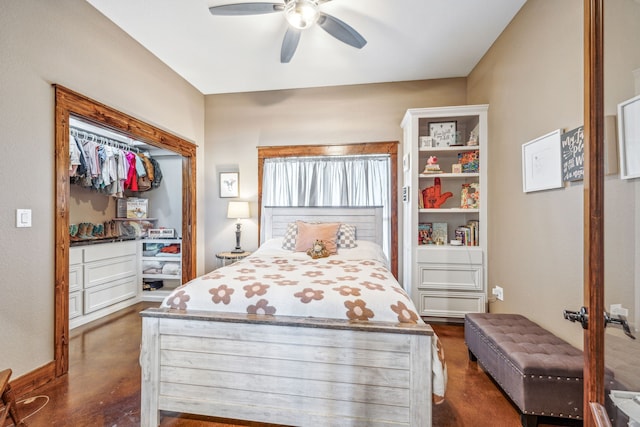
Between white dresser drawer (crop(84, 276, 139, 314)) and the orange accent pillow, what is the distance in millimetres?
2331

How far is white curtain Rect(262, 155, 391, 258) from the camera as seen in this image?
3.50 metres

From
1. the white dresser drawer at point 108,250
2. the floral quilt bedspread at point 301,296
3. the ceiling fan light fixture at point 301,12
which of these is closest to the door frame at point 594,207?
the floral quilt bedspread at point 301,296

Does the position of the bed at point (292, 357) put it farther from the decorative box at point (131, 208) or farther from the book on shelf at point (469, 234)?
the decorative box at point (131, 208)

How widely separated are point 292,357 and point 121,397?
124 cm

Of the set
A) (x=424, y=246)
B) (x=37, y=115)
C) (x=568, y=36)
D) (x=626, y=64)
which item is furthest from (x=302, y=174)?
(x=626, y=64)

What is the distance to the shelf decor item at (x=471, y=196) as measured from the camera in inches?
113

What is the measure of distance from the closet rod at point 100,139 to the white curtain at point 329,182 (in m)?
2.03

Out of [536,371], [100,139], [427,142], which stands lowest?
[536,371]

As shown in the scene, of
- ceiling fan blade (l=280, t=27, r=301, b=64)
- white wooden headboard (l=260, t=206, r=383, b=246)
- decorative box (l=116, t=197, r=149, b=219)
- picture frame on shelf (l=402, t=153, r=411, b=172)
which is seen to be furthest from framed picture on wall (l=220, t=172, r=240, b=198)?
picture frame on shelf (l=402, t=153, r=411, b=172)

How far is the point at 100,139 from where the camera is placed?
3549 mm

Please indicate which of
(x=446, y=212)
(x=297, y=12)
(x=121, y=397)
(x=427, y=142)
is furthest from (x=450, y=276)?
(x=121, y=397)

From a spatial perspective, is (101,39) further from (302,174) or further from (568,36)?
(568,36)

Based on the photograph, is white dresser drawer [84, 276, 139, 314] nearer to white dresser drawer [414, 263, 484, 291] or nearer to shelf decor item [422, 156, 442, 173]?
white dresser drawer [414, 263, 484, 291]

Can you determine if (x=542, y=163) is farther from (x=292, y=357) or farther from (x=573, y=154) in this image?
(x=292, y=357)
